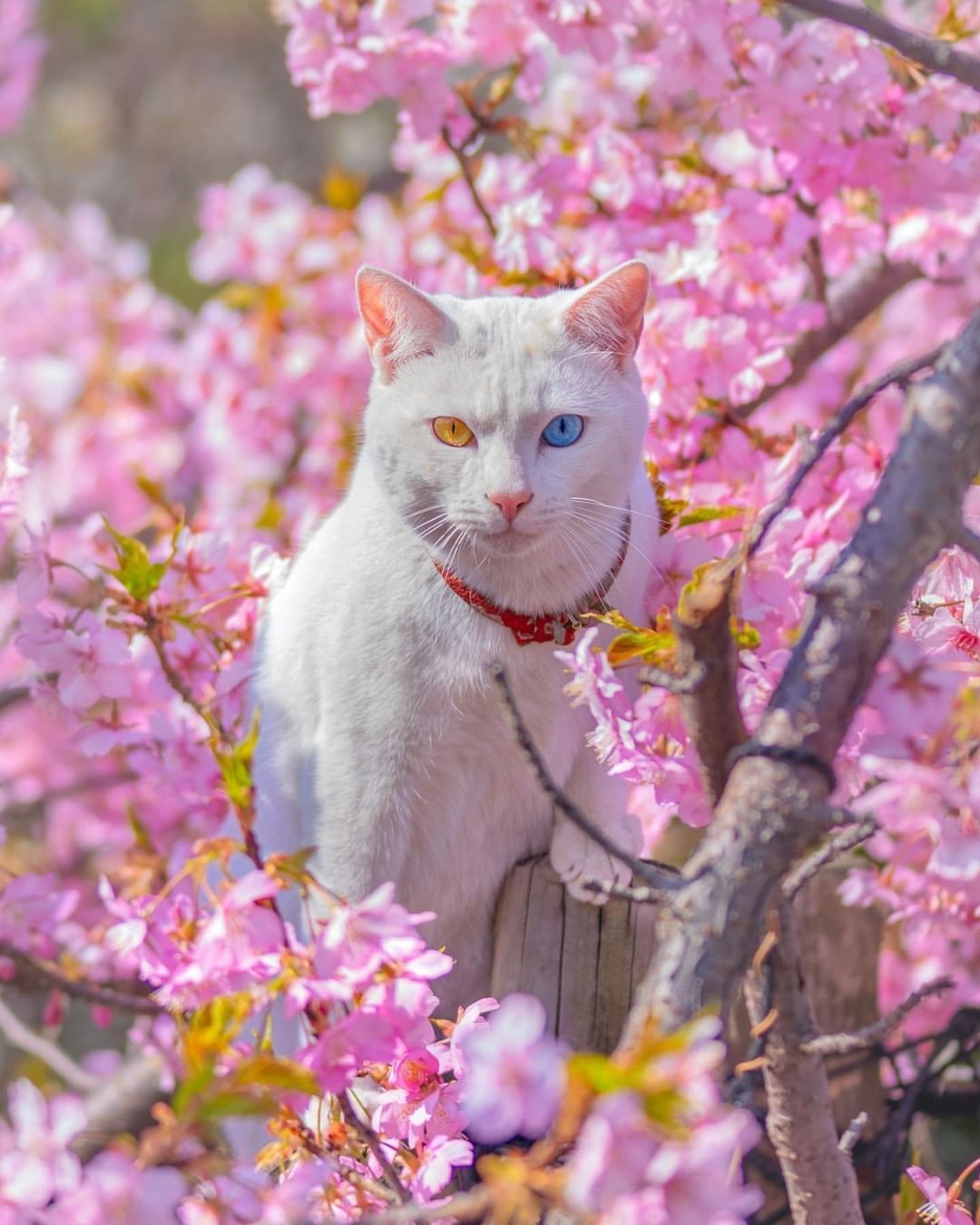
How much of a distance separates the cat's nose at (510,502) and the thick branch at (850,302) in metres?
0.95

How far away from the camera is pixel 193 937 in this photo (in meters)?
1.20

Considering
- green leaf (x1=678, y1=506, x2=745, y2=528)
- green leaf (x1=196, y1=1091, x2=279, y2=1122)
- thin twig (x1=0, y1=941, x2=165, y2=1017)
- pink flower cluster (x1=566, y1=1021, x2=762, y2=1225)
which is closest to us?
pink flower cluster (x1=566, y1=1021, x2=762, y2=1225)

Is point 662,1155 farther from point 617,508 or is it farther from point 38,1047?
point 38,1047

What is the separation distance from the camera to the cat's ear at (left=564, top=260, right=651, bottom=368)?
4.86 ft

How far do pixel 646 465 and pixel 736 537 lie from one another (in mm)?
164

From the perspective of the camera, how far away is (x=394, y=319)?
1.57 meters

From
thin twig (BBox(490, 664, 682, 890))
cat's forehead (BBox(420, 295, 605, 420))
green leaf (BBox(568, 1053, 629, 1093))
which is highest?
cat's forehead (BBox(420, 295, 605, 420))

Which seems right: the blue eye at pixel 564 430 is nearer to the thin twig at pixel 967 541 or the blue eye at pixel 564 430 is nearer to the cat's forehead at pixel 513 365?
the cat's forehead at pixel 513 365

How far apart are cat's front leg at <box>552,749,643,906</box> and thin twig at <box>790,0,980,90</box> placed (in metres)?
0.85

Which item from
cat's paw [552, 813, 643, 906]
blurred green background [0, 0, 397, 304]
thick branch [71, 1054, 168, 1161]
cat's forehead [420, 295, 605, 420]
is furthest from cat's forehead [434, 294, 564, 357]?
blurred green background [0, 0, 397, 304]

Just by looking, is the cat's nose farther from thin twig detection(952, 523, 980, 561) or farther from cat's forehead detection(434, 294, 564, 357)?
thin twig detection(952, 523, 980, 561)

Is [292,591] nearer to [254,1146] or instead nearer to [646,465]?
[646,465]

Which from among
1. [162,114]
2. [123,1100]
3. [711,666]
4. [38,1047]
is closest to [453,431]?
[711,666]

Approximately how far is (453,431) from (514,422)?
8 centimetres
